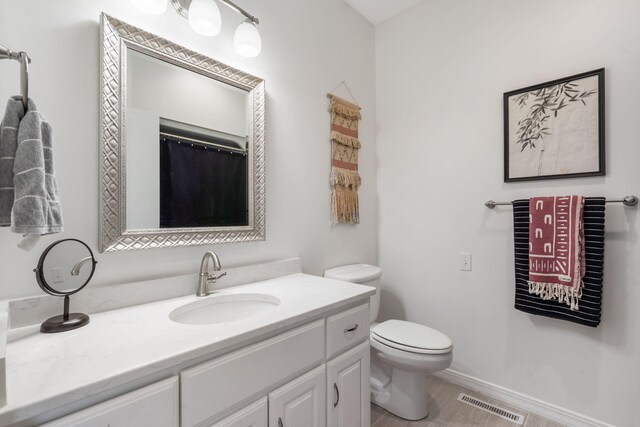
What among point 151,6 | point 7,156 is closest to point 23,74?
point 7,156

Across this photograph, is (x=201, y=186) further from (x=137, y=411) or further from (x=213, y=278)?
(x=137, y=411)

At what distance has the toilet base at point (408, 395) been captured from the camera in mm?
1651

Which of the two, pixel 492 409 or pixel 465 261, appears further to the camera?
pixel 465 261

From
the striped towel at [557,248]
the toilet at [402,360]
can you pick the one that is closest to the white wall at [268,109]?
the toilet at [402,360]

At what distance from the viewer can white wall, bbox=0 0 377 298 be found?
0.97m

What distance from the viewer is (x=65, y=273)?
0.95 m

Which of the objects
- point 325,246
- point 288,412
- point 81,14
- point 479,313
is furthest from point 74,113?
point 479,313

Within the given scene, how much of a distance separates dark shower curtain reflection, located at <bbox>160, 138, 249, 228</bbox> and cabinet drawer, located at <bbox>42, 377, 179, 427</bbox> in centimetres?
69

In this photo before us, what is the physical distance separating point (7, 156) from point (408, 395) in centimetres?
196

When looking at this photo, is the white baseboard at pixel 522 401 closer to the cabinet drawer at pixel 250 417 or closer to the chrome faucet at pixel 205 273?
the cabinet drawer at pixel 250 417

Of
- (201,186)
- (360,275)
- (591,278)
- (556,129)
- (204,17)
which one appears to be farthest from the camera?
(360,275)

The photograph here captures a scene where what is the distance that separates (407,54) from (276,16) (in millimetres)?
Answer: 1048

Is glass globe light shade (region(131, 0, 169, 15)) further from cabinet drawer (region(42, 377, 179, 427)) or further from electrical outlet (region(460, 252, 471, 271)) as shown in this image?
electrical outlet (region(460, 252, 471, 271))

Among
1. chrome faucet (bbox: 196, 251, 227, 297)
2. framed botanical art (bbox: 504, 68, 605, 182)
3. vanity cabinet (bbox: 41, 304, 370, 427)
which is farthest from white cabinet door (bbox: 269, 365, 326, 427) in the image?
framed botanical art (bbox: 504, 68, 605, 182)
